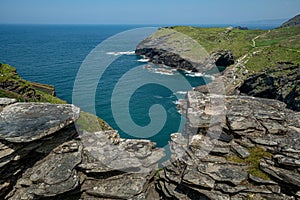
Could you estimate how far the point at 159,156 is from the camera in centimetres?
1609

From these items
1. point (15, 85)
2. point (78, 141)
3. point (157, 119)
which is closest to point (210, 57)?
point (157, 119)

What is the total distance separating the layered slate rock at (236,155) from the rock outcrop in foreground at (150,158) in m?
0.05

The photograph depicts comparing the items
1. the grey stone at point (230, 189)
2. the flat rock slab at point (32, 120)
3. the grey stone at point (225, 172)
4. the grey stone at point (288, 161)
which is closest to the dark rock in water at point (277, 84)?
the grey stone at point (288, 161)

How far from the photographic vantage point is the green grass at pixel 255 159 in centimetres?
1327

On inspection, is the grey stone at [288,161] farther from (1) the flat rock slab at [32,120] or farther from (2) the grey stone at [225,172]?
(1) the flat rock slab at [32,120]

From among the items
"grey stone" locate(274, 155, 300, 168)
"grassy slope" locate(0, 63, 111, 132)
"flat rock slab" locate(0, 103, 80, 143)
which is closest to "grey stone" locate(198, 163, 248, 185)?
"grey stone" locate(274, 155, 300, 168)

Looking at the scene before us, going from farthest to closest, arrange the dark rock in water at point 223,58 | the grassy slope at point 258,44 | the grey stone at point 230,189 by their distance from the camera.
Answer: the dark rock in water at point 223,58 → the grassy slope at point 258,44 → the grey stone at point 230,189

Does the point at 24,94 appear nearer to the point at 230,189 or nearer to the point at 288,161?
the point at 230,189

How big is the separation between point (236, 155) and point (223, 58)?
124 meters

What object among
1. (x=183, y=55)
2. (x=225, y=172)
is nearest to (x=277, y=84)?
(x=183, y=55)

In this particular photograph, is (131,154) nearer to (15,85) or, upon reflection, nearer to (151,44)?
(15,85)

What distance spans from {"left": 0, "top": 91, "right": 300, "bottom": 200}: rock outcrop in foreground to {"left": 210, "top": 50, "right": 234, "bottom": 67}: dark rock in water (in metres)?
119

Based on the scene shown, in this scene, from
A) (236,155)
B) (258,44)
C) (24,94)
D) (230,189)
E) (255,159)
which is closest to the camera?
(230,189)

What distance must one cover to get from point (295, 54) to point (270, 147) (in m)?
89.2
